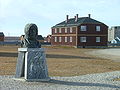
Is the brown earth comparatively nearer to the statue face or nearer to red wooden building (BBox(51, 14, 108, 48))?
the statue face

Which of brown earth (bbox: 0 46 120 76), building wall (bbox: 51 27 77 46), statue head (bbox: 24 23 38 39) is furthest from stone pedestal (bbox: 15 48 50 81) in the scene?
building wall (bbox: 51 27 77 46)

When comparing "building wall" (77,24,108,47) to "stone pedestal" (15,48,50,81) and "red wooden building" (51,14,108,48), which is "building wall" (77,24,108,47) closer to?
"red wooden building" (51,14,108,48)

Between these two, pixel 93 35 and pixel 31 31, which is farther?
pixel 93 35

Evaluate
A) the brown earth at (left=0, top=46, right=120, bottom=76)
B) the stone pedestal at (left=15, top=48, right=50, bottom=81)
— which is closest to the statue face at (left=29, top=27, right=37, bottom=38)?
the stone pedestal at (left=15, top=48, right=50, bottom=81)

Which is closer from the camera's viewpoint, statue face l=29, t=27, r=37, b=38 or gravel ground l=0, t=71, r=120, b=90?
gravel ground l=0, t=71, r=120, b=90

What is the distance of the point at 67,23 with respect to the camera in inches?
3150

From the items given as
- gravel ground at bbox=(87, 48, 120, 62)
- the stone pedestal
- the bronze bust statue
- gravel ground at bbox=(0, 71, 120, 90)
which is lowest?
gravel ground at bbox=(87, 48, 120, 62)

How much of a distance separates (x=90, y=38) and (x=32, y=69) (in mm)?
61390

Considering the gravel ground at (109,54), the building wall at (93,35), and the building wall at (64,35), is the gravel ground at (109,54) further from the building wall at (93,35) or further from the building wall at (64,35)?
the building wall at (64,35)

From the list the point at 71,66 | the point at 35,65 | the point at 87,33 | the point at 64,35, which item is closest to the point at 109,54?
the point at 71,66

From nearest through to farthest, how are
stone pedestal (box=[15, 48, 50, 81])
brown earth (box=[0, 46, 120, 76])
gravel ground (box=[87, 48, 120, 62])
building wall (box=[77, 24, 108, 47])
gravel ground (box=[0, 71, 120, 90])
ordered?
gravel ground (box=[0, 71, 120, 90]) → stone pedestal (box=[15, 48, 50, 81]) → brown earth (box=[0, 46, 120, 76]) → gravel ground (box=[87, 48, 120, 62]) → building wall (box=[77, 24, 108, 47])

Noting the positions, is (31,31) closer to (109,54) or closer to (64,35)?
(109,54)

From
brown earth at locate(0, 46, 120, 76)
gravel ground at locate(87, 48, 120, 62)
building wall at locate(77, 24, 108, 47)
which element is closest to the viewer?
brown earth at locate(0, 46, 120, 76)

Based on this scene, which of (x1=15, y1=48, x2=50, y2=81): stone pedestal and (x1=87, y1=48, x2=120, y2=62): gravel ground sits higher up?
(x1=15, y1=48, x2=50, y2=81): stone pedestal
